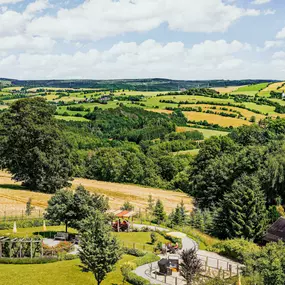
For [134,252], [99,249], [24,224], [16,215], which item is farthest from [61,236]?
[99,249]

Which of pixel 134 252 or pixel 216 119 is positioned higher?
pixel 216 119

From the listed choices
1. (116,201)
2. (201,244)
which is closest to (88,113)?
(116,201)

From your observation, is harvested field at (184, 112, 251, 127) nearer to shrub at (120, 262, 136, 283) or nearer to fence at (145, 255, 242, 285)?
fence at (145, 255, 242, 285)

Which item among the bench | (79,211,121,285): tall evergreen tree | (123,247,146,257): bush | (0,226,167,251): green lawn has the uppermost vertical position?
(79,211,121,285): tall evergreen tree

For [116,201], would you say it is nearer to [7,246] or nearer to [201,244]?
[201,244]

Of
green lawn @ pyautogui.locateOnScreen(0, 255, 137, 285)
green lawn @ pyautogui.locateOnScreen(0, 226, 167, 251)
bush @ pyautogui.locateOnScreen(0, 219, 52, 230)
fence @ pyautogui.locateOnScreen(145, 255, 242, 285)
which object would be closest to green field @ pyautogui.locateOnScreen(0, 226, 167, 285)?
green lawn @ pyautogui.locateOnScreen(0, 255, 137, 285)

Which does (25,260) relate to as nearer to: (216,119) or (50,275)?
→ (50,275)
